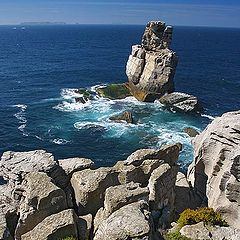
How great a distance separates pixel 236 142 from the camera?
1156 inches

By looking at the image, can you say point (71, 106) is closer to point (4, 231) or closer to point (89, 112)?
point (89, 112)

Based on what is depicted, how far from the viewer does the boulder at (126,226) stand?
19.8 metres

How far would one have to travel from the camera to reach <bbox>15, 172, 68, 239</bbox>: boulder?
23578 mm

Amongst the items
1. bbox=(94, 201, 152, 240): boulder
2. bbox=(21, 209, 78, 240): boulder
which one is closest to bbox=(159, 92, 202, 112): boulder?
bbox=(21, 209, 78, 240): boulder

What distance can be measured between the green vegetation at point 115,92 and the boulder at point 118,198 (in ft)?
237

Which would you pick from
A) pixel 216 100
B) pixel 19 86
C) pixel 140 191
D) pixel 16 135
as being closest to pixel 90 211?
pixel 140 191

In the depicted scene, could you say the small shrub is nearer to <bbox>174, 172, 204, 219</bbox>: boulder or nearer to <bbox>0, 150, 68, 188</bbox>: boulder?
<bbox>174, 172, 204, 219</bbox>: boulder

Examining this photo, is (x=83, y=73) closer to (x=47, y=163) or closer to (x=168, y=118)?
(x=168, y=118)

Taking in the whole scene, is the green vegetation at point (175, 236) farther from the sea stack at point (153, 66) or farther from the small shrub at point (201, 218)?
the sea stack at point (153, 66)

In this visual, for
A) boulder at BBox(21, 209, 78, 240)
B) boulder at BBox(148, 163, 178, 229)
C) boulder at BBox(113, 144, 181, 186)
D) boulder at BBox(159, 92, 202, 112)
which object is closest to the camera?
boulder at BBox(21, 209, 78, 240)

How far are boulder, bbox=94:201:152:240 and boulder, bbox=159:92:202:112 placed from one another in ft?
218

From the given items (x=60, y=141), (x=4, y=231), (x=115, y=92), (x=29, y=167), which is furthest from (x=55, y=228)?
(x=115, y=92)

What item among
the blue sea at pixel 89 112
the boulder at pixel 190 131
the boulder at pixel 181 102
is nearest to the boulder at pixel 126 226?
the blue sea at pixel 89 112

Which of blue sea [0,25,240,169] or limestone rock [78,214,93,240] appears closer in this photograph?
limestone rock [78,214,93,240]
